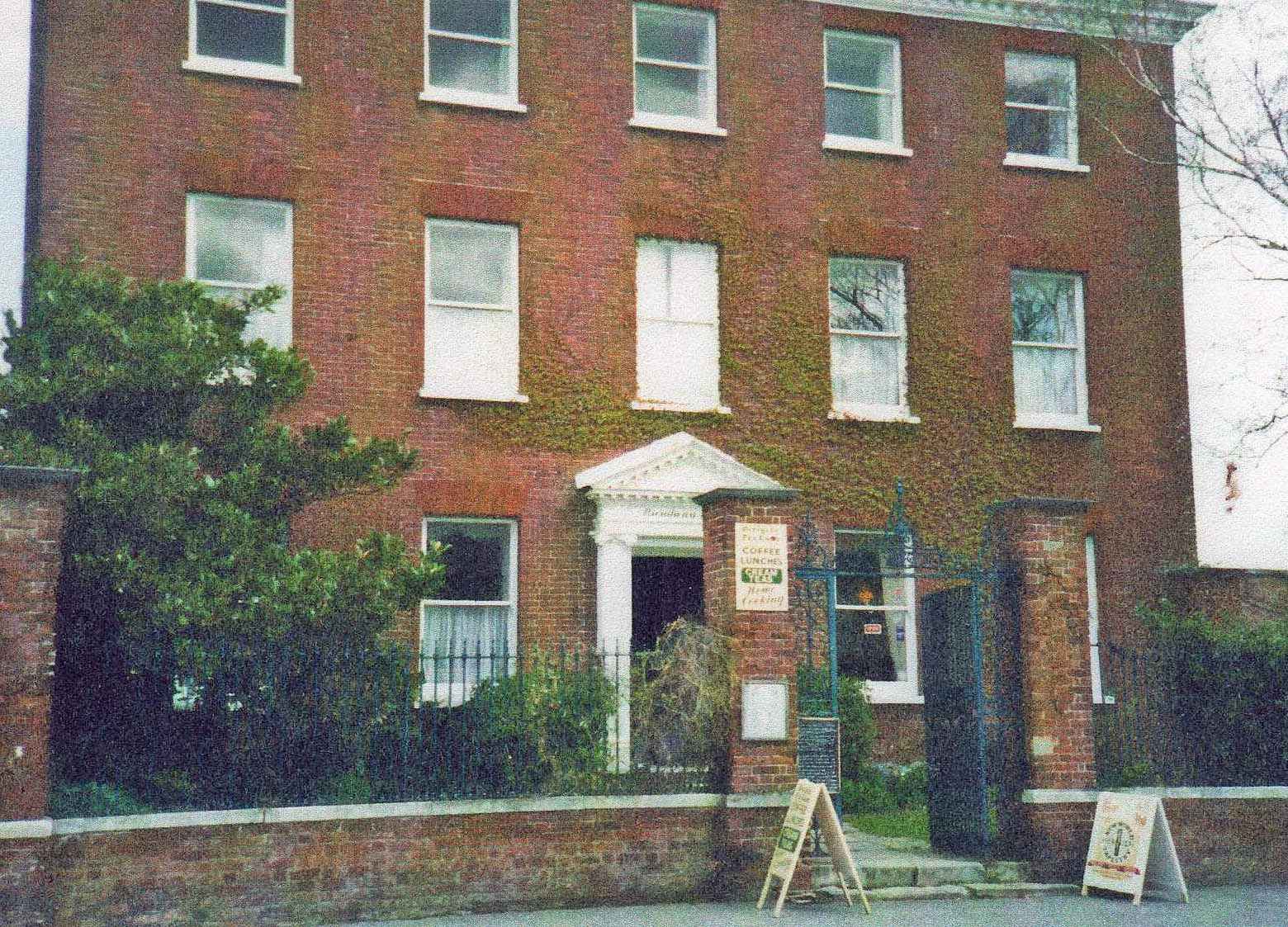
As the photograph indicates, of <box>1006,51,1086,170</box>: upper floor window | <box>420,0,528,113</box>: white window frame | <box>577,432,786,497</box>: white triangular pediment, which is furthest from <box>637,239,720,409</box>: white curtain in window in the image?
<box>1006,51,1086,170</box>: upper floor window

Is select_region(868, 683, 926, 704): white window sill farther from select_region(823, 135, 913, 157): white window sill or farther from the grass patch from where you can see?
select_region(823, 135, 913, 157): white window sill

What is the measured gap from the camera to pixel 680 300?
1911 centimetres

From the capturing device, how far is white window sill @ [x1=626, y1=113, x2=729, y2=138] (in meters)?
19.1

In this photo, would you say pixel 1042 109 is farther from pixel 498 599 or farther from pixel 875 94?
pixel 498 599

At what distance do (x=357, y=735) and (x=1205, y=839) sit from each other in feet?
24.4

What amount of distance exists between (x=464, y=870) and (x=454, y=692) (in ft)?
19.1

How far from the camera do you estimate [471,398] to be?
1783 cm

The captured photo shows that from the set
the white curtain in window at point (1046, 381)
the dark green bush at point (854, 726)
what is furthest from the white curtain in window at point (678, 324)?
the white curtain in window at point (1046, 381)

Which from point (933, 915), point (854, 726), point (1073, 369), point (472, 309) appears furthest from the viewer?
point (1073, 369)

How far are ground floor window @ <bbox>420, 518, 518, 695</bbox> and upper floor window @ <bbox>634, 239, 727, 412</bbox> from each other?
265 cm

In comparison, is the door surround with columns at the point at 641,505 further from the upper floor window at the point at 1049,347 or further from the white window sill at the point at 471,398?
the upper floor window at the point at 1049,347

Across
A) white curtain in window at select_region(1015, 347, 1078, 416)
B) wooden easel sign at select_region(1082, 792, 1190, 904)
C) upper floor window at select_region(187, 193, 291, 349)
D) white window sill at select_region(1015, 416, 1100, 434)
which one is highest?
upper floor window at select_region(187, 193, 291, 349)

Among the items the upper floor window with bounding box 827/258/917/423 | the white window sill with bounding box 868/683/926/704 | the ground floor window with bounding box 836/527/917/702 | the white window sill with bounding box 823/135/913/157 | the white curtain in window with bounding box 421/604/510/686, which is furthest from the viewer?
the white window sill with bounding box 823/135/913/157

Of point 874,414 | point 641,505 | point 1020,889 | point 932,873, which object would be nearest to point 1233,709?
point 1020,889
